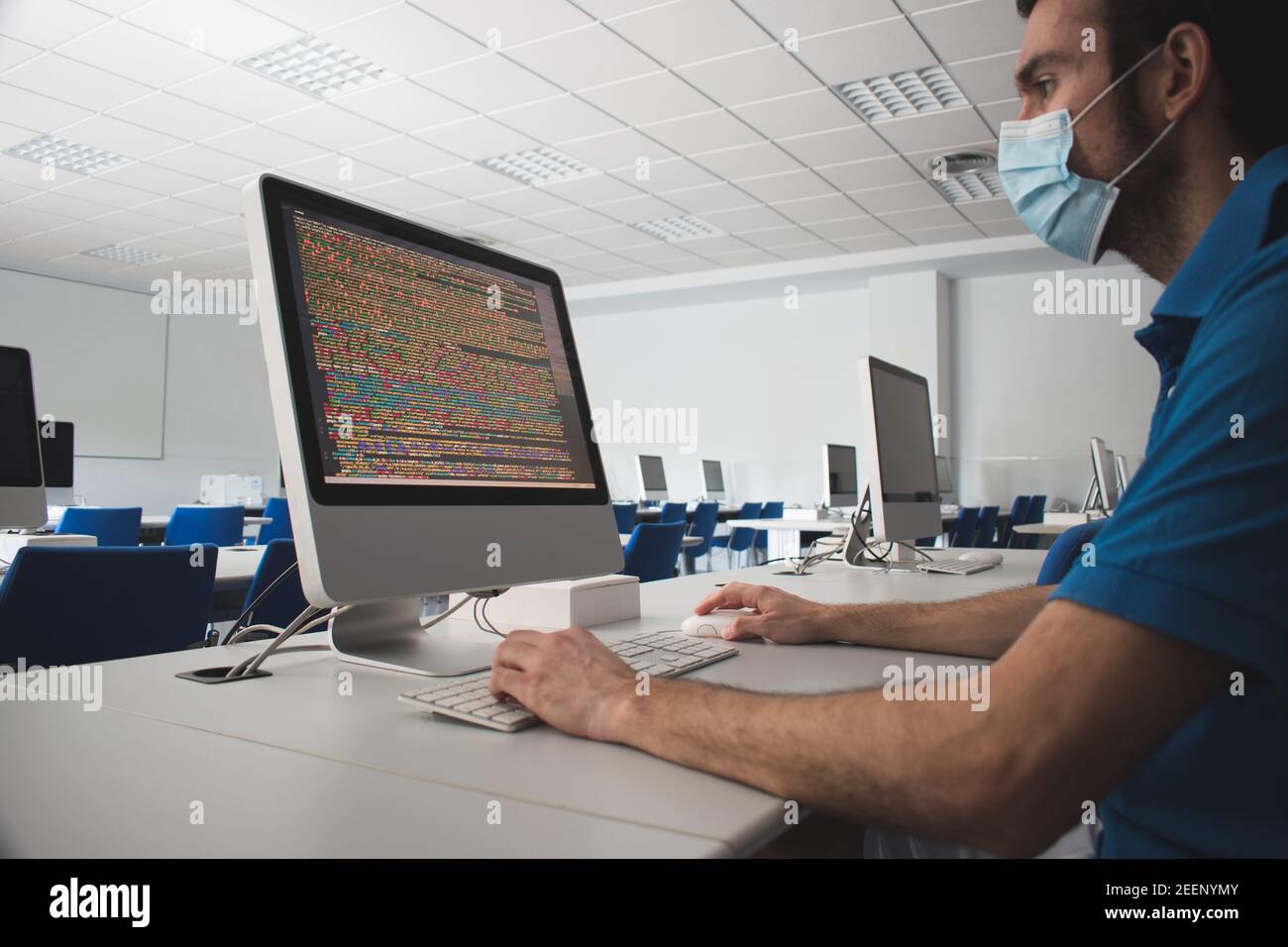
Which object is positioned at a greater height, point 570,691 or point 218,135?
point 218,135

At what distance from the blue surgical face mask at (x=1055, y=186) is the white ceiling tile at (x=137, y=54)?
493 centimetres

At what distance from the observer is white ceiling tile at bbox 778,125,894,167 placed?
5.90 metres

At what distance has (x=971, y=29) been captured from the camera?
15.0 feet

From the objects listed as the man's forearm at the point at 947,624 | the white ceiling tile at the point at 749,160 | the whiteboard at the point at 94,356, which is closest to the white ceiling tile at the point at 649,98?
the white ceiling tile at the point at 749,160

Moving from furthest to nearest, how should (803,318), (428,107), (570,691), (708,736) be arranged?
(803,318) → (428,107) → (570,691) → (708,736)

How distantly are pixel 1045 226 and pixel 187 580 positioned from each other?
187 cm

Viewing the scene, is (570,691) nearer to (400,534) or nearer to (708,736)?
(708,736)

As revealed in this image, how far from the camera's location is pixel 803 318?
1019cm

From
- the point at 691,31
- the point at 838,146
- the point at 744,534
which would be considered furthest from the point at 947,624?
the point at 744,534

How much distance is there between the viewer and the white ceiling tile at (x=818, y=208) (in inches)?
282

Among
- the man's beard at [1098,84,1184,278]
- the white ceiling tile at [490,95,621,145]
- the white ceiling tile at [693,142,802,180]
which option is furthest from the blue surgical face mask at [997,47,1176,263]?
the white ceiling tile at [693,142,802,180]

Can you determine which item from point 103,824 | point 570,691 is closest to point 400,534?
point 570,691

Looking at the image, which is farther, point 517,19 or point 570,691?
point 517,19

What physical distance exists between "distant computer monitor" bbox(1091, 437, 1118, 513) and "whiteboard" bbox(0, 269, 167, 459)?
379 inches
